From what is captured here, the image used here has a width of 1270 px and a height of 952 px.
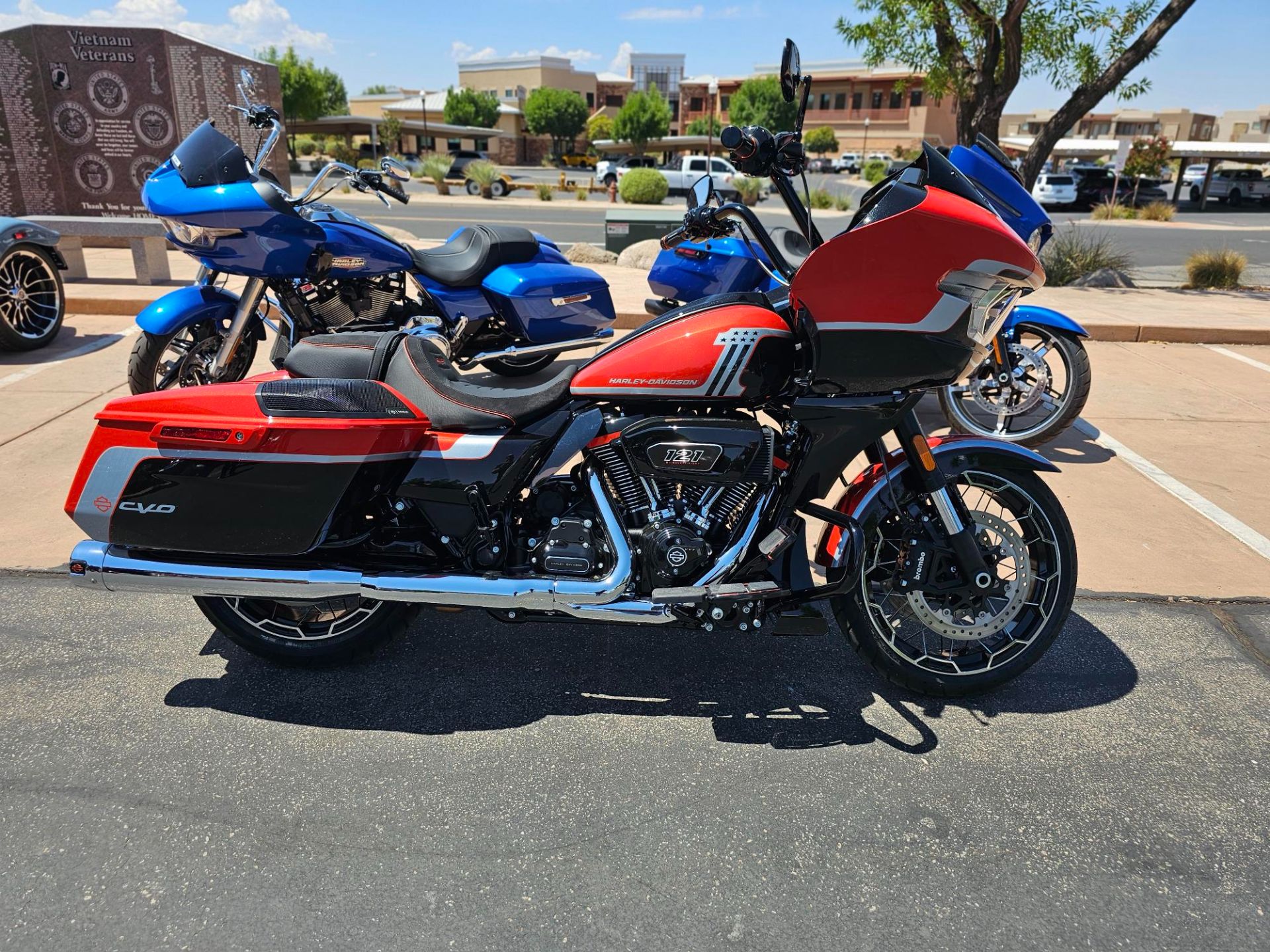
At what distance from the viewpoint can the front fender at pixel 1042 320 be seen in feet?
16.5

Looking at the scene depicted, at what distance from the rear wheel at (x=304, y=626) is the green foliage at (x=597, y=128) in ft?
293

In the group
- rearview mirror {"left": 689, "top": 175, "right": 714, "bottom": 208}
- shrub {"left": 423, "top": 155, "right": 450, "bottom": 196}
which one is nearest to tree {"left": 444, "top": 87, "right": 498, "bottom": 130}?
shrub {"left": 423, "top": 155, "right": 450, "bottom": 196}

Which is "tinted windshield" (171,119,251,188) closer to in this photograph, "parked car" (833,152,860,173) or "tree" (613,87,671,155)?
"parked car" (833,152,860,173)

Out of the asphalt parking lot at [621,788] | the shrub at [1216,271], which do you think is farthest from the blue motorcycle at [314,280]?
the shrub at [1216,271]

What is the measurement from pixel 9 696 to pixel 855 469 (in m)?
3.91

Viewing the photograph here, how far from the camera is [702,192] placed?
3.41 meters

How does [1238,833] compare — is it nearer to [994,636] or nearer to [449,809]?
[994,636]

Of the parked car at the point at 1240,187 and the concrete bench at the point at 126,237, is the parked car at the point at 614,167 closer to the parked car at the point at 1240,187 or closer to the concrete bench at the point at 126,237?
the parked car at the point at 1240,187

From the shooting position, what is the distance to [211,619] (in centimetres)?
299

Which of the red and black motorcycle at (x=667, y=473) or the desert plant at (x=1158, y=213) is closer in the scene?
the red and black motorcycle at (x=667, y=473)

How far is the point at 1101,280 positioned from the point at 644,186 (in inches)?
776

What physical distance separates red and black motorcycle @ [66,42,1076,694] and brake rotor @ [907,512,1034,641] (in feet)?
0.03

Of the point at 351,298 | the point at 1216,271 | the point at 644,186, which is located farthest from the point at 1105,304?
the point at 644,186

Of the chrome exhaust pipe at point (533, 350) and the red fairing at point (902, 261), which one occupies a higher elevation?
the red fairing at point (902, 261)
